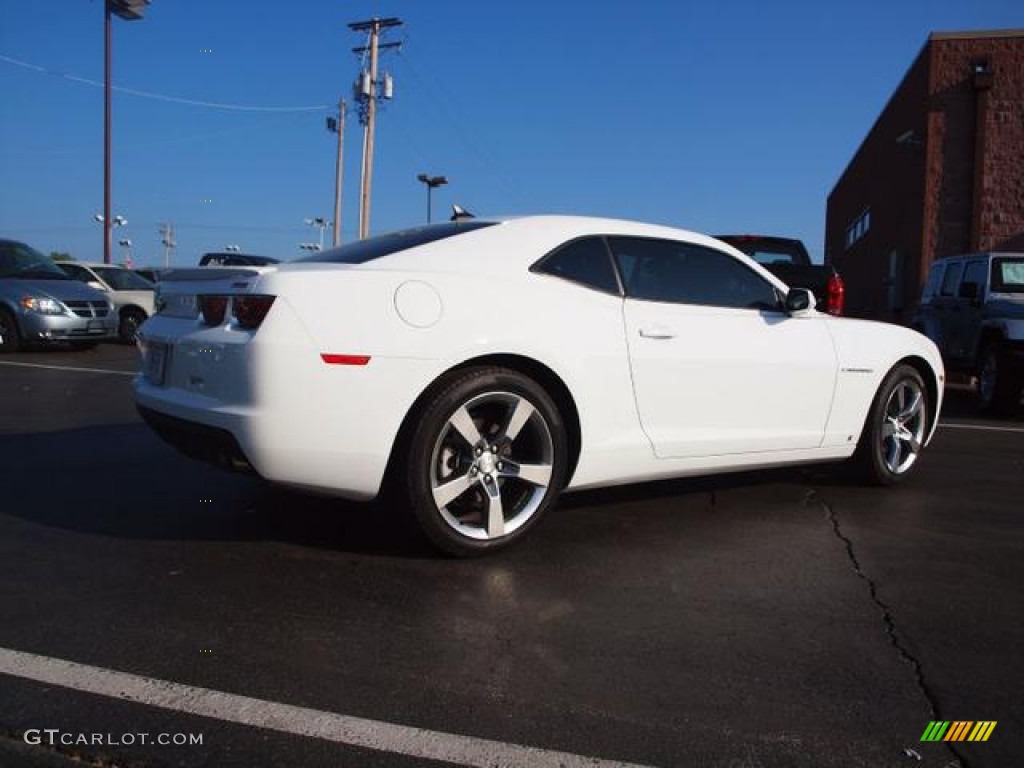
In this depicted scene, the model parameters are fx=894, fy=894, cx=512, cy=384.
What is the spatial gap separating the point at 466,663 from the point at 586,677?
15.1 inches

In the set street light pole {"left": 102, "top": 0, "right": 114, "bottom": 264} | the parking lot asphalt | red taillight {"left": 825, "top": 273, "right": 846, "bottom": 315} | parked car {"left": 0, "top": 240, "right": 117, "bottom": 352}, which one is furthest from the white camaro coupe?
street light pole {"left": 102, "top": 0, "right": 114, "bottom": 264}

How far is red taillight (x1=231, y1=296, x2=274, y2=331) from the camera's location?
3.49 meters

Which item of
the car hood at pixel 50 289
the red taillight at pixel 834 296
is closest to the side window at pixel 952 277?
the red taillight at pixel 834 296

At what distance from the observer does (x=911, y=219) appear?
2042cm

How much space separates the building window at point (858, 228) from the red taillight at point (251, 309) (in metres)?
27.9

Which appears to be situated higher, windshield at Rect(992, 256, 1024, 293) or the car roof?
windshield at Rect(992, 256, 1024, 293)

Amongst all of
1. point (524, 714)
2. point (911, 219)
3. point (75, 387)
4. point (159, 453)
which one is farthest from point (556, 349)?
point (911, 219)

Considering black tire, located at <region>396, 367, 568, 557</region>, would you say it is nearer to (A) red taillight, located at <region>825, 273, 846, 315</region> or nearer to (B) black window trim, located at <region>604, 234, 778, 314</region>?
(B) black window trim, located at <region>604, 234, 778, 314</region>

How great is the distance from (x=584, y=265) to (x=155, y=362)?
80.3 inches

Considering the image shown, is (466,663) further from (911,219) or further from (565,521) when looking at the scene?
(911,219)

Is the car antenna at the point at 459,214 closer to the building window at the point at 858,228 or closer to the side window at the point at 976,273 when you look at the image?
the side window at the point at 976,273

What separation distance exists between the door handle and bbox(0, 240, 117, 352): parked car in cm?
1195

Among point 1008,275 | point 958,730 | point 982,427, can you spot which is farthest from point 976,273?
point 958,730

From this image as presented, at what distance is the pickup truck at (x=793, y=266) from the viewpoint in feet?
33.6
